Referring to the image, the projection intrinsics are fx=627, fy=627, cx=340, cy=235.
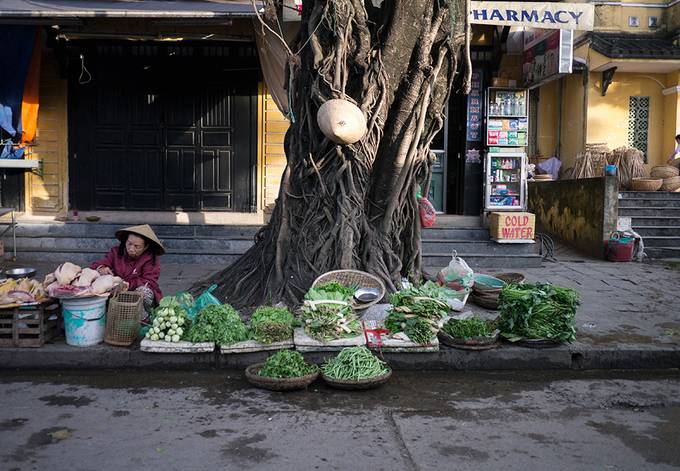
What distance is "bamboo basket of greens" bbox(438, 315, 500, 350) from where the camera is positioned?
18.9 ft

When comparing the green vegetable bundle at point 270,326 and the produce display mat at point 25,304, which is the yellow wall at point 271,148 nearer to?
the green vegetable bundle at point 270,326

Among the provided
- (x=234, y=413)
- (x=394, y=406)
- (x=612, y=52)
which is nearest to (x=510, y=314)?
(x=394, y=406)

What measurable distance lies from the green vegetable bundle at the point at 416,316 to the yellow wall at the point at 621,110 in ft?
37.7

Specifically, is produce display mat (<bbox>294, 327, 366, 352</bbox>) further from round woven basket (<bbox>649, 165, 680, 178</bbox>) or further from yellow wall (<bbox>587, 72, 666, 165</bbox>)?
yellow wall (<bbox>587, 72, 666, 165</bbox>)

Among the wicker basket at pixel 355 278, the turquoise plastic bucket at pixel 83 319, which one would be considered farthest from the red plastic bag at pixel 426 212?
the turquoise plastic bucket at pixel 83 319

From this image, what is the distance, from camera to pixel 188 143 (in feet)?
38.9

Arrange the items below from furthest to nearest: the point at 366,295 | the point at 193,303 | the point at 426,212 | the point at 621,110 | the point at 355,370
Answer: the point at 621,110, the point at 426,212, the point at 366,295, the point at 193,303, the point at 355,370

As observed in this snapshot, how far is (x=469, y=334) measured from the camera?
5828 mm

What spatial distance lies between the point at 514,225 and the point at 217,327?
22.4 feet

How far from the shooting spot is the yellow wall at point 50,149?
11617 millimetres

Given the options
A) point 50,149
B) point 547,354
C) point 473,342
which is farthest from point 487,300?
point 50,149

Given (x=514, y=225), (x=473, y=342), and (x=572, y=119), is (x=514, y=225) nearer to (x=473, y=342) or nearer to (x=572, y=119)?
(x=473, y=342)

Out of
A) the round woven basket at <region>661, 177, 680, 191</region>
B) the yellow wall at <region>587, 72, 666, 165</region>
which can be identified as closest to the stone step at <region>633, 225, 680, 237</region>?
the round woven basket at <region>661, 177, 680, 191</region>

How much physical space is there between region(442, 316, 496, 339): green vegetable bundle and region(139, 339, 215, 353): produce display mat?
221 cm
